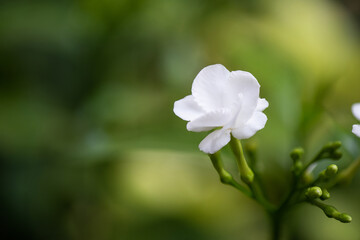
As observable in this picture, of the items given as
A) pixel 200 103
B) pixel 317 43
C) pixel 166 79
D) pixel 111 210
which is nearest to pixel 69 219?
pixel 111 210

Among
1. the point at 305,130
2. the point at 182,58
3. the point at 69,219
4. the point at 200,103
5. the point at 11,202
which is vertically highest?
the point at 182,58

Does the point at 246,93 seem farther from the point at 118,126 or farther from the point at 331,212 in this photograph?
the point at 118,126

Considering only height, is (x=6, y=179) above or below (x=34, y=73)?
below

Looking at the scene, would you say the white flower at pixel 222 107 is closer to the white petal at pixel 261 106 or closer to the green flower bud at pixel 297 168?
the white petal at pixel 261 106

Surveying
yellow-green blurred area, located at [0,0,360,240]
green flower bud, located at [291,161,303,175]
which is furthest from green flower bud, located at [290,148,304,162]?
yellow-green blurred area, located at [0,0,360,240]

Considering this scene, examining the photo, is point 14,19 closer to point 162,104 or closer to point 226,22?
point 162,104

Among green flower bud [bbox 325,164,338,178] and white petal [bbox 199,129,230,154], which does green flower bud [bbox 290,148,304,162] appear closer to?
green flower bud [bbox 325,164,338,178]

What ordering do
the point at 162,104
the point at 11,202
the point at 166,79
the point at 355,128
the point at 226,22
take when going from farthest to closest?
1. the point at 226,22
2. the point at 166,79
3. the point at 162,104
4. the point at 11,202
5. the point at 355,128
